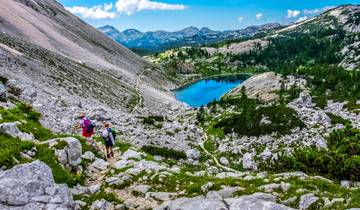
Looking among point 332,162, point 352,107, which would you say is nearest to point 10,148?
point 332,162

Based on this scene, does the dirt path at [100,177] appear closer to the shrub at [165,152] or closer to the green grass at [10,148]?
the green grass at [10,148]

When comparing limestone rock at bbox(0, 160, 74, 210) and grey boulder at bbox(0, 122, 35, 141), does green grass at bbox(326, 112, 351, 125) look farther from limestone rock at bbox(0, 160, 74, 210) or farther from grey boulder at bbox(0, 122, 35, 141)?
limestone rock at bbox(0, 160, 74, 210)

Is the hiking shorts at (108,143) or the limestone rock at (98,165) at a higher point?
the hiking shorts at (108,143)

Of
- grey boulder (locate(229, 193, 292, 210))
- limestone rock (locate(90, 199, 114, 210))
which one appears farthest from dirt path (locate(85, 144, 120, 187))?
grey boulder (locate(229, 193, 292, 210))

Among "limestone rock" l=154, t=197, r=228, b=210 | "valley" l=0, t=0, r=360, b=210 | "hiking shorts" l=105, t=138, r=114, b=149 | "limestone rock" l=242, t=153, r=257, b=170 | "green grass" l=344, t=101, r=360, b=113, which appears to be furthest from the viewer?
"green grass" l=344, t=101, r=360, b=113

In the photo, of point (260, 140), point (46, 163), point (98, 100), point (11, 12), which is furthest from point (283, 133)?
point (11, 12)

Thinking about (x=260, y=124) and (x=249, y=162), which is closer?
(x=249, y=162)

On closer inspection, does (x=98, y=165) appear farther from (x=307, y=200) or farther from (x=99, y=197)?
(x=307, y=200)

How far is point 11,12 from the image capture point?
128 meters

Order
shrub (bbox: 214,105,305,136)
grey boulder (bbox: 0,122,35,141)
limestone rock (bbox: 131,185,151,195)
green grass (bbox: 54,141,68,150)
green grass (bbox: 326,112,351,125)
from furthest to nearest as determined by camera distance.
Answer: green grass (bbox: 326,112,351,125)
shrub (bbox: 214,105,305,136)
grey boulder (bbox: 0,122,35,141)
green grass (bbox: 54,141,68,150)
limestone rock (bbox: 131,185,151,195)

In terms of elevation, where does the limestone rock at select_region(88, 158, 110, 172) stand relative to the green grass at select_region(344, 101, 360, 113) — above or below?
below

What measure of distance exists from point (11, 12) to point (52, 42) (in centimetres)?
1533

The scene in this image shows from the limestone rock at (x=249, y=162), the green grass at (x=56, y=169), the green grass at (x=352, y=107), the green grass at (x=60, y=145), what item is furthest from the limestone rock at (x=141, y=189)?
the green grass at (x=352, y=107)

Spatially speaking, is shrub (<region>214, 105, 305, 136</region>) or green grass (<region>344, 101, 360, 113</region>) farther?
green grass (<region>344, 101, 360, 113</region>)
